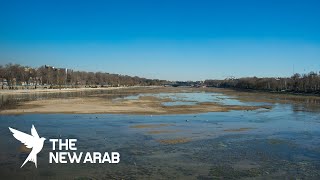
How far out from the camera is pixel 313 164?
47.9ft

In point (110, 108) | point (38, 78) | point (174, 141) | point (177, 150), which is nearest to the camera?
point (177, 150)

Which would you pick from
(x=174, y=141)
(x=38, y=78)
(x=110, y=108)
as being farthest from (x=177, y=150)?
(x=38, y=78)

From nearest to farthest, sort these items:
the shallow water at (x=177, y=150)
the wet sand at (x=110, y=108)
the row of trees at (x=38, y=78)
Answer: the shallow water at (x=177, y=150) < the wet sand at (x=110, y=108) < the row of trees at (x=38, y=78)

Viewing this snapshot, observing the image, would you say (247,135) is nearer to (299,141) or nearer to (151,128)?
(299,141)

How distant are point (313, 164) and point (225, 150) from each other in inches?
158

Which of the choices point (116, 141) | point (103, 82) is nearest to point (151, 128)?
point (116, 141)

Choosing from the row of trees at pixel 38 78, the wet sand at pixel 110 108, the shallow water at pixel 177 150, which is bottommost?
the shallow water at pixel 177 150

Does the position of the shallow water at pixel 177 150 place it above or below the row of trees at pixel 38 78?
below

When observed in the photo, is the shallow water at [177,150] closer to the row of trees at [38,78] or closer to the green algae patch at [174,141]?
the green algae patch at [174,141]

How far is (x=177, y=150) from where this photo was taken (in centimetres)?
1662

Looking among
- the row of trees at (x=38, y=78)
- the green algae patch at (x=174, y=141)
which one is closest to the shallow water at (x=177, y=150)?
the green algae patch at (x=174, y=141)

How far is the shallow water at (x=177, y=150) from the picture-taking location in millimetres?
12680

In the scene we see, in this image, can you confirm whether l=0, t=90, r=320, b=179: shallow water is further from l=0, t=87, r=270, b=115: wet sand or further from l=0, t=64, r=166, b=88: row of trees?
l=0, t=64, r=166, b=88: row of trees

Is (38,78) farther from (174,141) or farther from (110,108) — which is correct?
(174,141)
